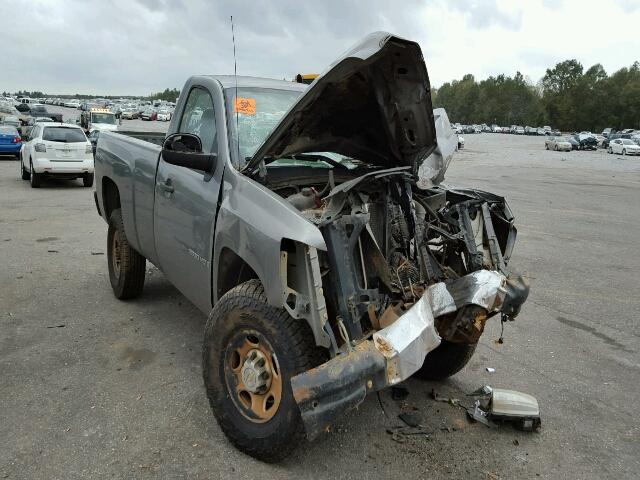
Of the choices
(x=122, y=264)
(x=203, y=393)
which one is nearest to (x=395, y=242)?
(x=203, y=393)

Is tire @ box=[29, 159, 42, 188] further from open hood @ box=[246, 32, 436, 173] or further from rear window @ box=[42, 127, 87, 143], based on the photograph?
open hood @ box=[246, 32, 436, 173]

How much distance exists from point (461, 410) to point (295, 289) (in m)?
1.71

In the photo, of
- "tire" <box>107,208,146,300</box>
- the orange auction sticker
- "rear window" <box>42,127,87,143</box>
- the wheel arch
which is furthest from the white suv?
the orange auction sticker

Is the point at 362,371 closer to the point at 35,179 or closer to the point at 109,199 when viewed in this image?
the point at 109,199

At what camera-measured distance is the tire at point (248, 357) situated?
2.76m

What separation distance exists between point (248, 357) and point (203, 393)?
0.95 meters

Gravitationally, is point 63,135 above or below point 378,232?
above

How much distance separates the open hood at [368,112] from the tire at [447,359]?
1349 mm

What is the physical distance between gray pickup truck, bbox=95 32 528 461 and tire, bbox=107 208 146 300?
1058 millimetres

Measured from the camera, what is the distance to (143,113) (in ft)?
229

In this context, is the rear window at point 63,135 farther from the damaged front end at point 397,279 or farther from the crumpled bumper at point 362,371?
the crumpled bumper at point 362,371

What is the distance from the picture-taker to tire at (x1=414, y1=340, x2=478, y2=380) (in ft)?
12.7

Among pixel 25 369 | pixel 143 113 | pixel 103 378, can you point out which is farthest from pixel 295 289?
pixel 143 113

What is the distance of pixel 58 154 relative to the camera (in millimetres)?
14781
